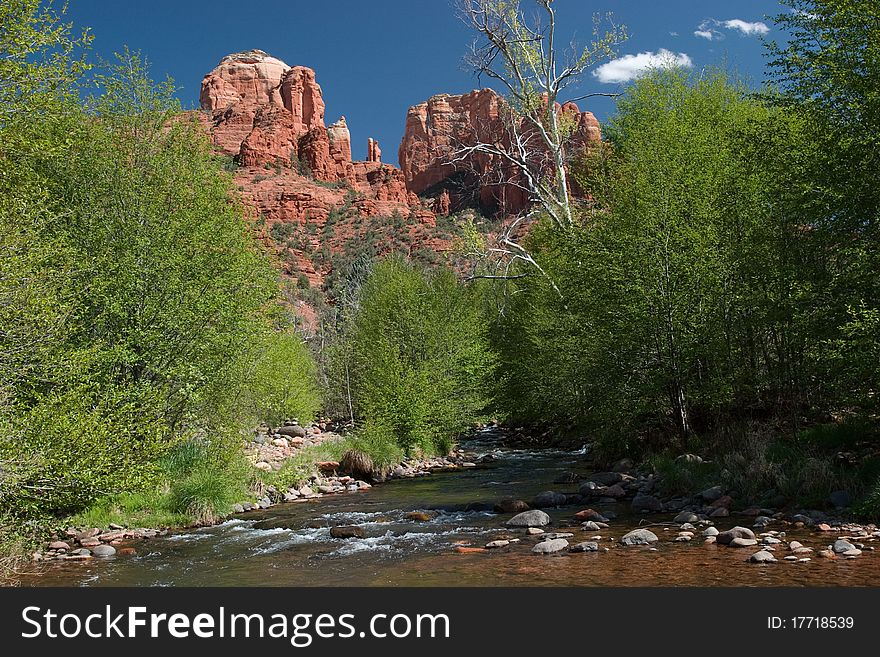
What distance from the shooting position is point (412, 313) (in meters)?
28.3

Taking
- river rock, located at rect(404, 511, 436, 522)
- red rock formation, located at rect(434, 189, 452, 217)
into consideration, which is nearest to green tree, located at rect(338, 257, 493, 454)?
river rock, located at rect(404, 511, 436, 522)

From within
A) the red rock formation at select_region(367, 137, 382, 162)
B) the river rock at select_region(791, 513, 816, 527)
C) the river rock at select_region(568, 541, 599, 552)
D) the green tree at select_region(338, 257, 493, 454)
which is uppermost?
the red rock formation at select_region(367, 137, 382, 162)

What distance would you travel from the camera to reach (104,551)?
1128 cm

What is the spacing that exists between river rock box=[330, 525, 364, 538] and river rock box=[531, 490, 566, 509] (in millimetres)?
3903

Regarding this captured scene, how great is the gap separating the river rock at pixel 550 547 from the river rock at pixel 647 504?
136 inches

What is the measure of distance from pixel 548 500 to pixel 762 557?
6.00 meters

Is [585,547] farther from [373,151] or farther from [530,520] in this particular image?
[373,151]

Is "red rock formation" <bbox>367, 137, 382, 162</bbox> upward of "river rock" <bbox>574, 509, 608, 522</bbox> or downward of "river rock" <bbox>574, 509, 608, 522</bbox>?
upward

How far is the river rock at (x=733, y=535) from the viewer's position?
934 centimetres

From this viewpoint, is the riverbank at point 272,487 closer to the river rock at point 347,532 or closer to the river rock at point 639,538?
the river rock at point 347,532

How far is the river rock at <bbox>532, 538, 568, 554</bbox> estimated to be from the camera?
31.4ft

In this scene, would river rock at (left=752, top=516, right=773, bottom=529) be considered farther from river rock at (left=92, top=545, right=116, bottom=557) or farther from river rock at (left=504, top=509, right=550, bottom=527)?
river rock at (left=92, top=545, right=116, bottom=557)

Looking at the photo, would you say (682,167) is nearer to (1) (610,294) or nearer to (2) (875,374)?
(1) (610,294)

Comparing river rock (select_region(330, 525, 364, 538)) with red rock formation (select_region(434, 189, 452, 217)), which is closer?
river rock (select_region(330, 525, 364, 538))
